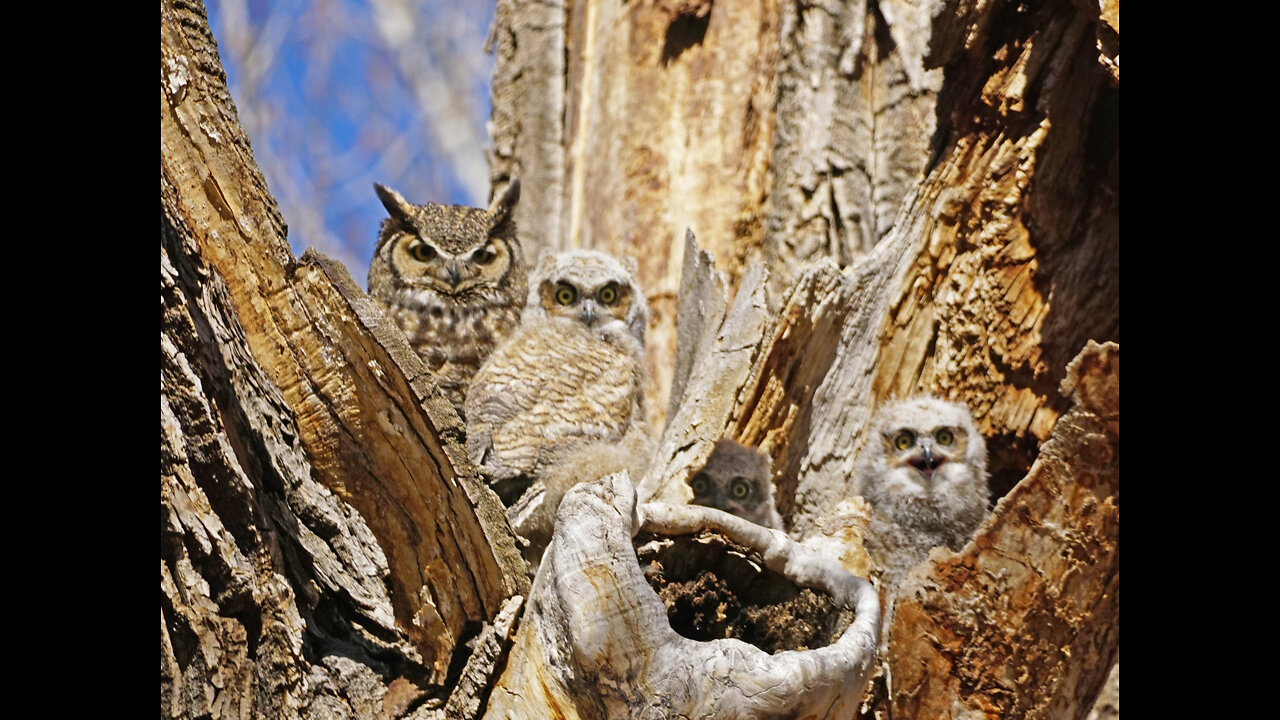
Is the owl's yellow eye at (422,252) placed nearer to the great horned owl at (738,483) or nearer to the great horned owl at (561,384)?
the great horned owl at (561,384)

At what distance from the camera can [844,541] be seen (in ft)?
8.10

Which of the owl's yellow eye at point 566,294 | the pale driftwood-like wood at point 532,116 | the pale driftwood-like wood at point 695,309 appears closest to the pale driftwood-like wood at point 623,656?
the pale driftwood-like wood at point 695,309

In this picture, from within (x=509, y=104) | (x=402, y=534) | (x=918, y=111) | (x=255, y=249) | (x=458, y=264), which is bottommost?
(x=402, y=534)

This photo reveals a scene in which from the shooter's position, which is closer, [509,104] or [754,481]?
[754,481]

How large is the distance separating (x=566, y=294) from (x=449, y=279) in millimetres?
436

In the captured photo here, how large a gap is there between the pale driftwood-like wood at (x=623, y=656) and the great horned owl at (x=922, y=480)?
1.38m

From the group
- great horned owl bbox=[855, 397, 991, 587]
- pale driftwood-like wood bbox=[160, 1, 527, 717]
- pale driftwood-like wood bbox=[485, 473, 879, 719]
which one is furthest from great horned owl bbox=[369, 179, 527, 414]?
pale driftwood-like wood bbox=[485, 473, 879, 719]

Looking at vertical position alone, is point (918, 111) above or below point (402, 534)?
above

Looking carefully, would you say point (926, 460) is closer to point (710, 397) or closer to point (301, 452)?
point (710, 397)
